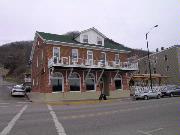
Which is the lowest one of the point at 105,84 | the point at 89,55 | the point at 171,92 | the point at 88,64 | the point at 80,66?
the point at 171,92

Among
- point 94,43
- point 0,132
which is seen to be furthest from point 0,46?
point 0,132

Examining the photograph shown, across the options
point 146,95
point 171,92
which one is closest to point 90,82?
point 146,95

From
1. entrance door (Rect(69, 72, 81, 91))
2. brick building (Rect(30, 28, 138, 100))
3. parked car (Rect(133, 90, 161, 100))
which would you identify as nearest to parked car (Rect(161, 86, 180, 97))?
parked car (Rect(133, 90, 161, 100))

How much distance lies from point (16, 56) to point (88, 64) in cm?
8158

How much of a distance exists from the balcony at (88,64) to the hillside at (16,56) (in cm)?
5548

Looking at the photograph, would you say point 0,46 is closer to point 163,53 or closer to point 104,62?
point 163,53

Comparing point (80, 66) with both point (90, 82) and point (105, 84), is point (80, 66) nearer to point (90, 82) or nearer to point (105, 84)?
point (90, 82)

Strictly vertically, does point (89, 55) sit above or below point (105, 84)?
above

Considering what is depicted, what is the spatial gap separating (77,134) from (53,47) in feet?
78.2

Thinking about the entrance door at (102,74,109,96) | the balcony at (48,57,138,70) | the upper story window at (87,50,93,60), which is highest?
the upper story window at (87,50,93,60)

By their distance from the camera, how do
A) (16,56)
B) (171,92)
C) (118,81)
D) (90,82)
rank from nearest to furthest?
(90,82)
(171,92)
(118,81)
(16,56)

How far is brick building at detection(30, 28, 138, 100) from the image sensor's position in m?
30.3

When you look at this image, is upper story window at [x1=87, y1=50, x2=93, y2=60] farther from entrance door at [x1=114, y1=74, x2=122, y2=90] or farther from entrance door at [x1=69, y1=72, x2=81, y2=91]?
→ entrance door at [x1=114, y1=74, x2=122, y2=90]

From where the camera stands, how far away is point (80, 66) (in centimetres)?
3039
